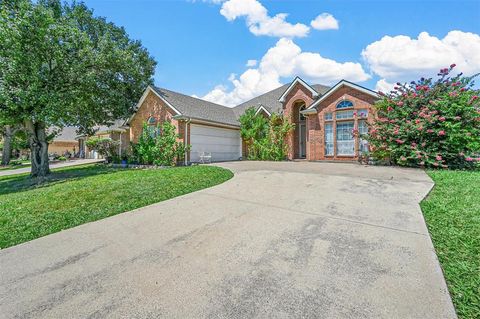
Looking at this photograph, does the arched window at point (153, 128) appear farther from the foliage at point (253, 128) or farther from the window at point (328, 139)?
the window at point (328, 139)

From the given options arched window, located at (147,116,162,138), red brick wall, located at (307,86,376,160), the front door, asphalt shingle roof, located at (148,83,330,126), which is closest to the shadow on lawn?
arched window, located at (147,116,162,138)

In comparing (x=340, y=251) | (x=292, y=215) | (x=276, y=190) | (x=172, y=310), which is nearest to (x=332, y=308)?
(x=340, y=251)

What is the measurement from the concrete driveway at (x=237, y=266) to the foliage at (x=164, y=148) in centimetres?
921

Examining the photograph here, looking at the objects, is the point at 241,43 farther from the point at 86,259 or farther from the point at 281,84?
the point at 86,259

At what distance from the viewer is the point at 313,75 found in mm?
21172

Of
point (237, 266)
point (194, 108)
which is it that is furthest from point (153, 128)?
point (237, 266)

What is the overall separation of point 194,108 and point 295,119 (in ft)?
25.7

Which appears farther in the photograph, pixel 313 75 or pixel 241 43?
pixel 313 75

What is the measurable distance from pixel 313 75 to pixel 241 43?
30.4ft

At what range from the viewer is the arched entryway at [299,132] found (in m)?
17.7

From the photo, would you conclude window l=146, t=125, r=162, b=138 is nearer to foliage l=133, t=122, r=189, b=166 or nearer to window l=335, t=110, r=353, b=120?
foliage l=133, t=122, r=189, b=166

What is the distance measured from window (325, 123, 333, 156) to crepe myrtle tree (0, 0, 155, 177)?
13.7 meters

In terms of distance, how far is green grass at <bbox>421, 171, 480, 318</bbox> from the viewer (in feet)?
7.84

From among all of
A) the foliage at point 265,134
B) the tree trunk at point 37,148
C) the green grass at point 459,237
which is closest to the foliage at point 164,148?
the tree trunk at point 37,148
